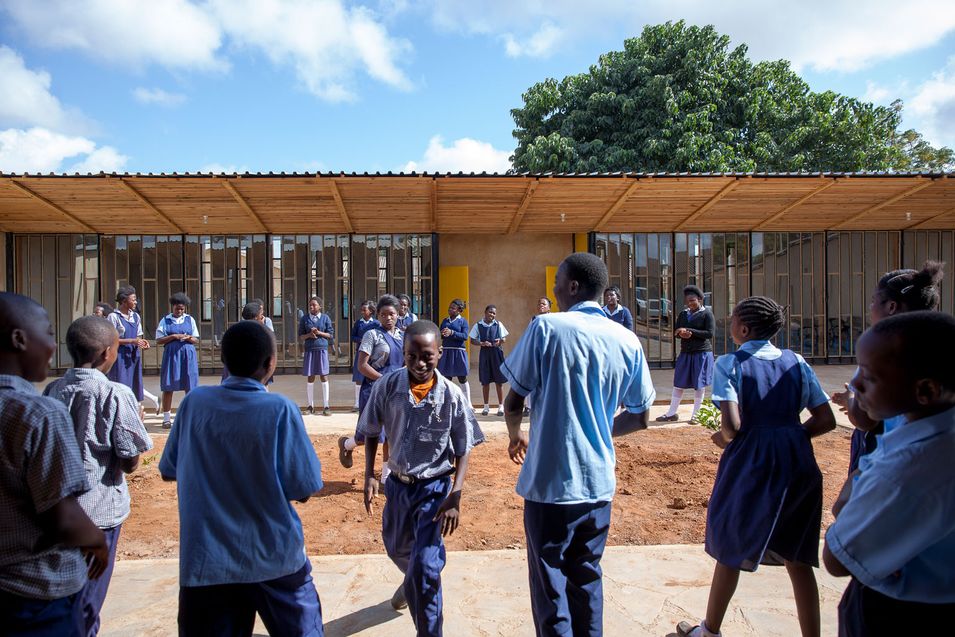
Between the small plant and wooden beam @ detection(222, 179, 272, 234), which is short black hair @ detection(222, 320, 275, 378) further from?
wooden beam @ detection(222, 179, 272, 234)

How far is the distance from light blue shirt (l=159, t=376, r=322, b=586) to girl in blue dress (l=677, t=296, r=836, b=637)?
5.55ft

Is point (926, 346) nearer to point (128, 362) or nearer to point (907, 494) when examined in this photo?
point (907, 494)

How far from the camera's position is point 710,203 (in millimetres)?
11484

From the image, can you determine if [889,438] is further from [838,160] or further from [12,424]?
[838,160]

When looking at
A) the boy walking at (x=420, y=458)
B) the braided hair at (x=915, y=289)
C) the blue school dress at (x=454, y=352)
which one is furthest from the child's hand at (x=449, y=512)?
the blue school dress at (x=454, y=352)

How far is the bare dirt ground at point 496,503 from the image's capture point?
4.13 meters

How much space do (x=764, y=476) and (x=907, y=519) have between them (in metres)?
1.30

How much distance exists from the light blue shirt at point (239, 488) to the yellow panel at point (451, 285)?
11.3m

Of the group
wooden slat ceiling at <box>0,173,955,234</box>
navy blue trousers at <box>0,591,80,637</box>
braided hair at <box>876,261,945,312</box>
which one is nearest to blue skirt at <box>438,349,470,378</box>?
wooden slat ceiling at <box>0,173,955,234</box>

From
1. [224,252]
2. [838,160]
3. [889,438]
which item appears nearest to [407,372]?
[889,438]

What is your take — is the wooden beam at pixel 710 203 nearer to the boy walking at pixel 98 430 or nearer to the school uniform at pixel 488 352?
the school uniform at pixel 488 352

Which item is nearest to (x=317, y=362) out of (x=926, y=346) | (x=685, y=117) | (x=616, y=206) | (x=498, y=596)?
(x=616, y=206)

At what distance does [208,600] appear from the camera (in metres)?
1.97

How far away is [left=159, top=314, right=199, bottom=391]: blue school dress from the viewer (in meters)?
7.93
